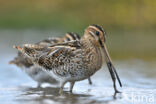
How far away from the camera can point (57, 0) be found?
934 inches

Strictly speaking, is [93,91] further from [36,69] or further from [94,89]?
[36,69]

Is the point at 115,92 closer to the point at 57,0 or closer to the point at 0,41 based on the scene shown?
the point at 0,41

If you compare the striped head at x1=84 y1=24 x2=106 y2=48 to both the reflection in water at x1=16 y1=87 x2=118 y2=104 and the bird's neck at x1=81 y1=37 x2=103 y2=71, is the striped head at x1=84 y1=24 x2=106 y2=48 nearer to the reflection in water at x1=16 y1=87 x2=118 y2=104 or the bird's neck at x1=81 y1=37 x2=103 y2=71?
the bird's neck at x1=81 y1=37 x2=103 y2=71

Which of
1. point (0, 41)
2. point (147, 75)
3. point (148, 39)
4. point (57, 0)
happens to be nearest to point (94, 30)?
Answer: point (147, 75)

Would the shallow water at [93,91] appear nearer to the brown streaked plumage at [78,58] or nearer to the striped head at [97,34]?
the brown streaked plumage at [78,58]

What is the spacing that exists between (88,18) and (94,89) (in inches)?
553

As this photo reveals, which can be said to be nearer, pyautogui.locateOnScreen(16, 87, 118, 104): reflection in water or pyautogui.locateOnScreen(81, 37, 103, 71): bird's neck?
pyautogui.locateOnScreen(16, 87, 118, 104): reflection in water

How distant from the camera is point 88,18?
2186cm

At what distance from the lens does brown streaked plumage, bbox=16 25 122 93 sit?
24.1 ft

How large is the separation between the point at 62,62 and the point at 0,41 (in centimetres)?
1224

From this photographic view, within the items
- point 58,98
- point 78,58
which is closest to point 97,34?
point 78,58

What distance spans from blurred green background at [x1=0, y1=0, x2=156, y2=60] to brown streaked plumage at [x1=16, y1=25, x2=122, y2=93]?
843cm

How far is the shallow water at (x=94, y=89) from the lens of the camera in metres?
6.69

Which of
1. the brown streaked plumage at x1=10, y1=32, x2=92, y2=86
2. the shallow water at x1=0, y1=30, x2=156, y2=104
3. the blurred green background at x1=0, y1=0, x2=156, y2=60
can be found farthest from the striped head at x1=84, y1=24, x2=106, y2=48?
the blurred green background at x1=0, y1=0, x2=156, y2=60
